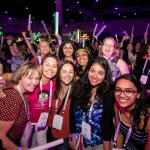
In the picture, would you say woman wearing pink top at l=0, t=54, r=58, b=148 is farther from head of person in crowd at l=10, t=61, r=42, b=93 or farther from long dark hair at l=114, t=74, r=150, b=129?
long dark hair at l=114, t=74, r=150, b=129

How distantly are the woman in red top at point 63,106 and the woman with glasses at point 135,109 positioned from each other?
776 mm

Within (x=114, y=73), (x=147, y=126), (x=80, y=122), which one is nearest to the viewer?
(x=147, y=126)

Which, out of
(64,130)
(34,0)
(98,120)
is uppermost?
(34,0)

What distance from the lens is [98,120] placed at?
163 centimetres

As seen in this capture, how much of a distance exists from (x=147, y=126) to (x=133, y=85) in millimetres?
447

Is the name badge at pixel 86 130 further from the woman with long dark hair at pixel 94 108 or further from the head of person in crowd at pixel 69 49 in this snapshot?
the head of person in crowd at pixel 69 49

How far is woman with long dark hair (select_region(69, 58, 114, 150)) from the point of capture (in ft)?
5.33

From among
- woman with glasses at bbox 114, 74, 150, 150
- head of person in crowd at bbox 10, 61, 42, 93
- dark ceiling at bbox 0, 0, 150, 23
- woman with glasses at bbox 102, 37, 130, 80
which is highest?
dark ceiling at bbox 0, 0, 150, 23

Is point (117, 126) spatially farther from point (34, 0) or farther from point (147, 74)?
point (34, 0)

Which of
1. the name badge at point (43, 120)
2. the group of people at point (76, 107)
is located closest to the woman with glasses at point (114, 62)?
the group of people at point (76, 107)

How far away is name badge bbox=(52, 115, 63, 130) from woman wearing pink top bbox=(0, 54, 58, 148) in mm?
168

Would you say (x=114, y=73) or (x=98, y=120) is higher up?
(x=114, y=73)

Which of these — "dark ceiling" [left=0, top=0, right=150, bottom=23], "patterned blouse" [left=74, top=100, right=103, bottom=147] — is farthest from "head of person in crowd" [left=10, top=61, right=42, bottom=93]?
"dark ceiling" [left=0, top=0, right=150, bottom=23]

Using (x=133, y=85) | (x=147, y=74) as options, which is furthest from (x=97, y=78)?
(x=147, y=74)
